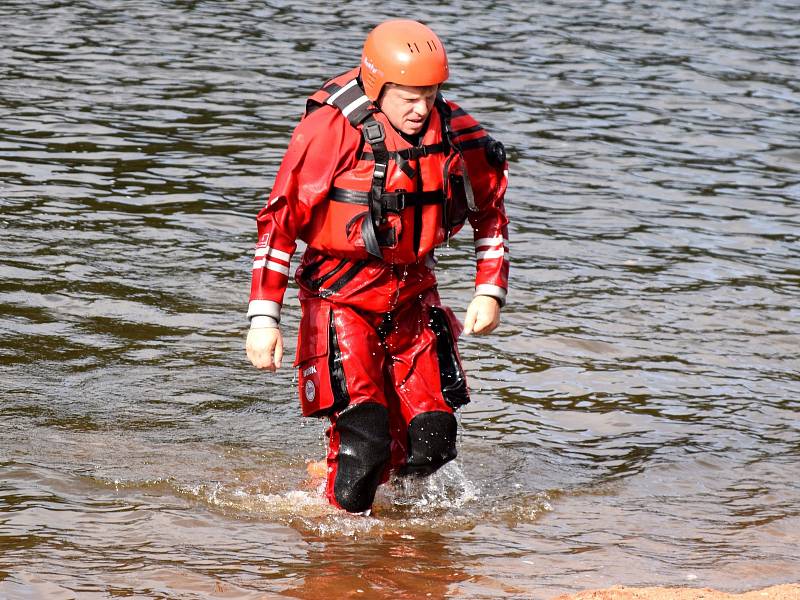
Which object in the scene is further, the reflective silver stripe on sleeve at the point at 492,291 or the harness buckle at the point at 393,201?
the reflective silver stripe on sleeve at the point at 492,291

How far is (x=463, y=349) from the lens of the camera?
30.1 feet

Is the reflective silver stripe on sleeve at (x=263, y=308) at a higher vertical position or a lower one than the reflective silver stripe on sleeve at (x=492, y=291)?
higher

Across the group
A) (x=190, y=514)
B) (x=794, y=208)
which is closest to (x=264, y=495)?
(x=190, y=514)

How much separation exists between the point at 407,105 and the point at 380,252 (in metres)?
0.65

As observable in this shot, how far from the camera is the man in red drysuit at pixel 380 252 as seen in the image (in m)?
5.71

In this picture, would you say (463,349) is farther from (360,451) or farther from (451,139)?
(451,139)

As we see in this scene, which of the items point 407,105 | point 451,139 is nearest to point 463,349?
point 451,139

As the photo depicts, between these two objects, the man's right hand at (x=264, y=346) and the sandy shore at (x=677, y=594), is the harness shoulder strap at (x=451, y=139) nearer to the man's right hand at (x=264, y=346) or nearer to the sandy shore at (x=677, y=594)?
the man's right hand at (x=264, y=346)

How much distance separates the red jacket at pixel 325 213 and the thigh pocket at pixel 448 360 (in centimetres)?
20

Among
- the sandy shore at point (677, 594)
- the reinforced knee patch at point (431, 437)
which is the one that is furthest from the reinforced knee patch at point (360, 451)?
the sandy shore at point (677, 594)

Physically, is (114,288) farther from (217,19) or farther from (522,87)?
(217,19)

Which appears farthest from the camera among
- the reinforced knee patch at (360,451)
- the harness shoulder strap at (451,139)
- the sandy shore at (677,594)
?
the reinforced knee patch at (360,451)

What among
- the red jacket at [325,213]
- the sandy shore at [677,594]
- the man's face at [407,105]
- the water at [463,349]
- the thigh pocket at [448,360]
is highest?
the man's face at [407,105]

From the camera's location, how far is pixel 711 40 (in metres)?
20.4
